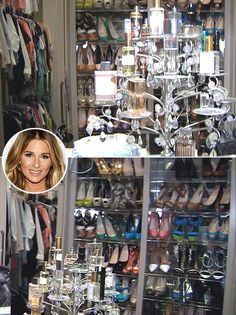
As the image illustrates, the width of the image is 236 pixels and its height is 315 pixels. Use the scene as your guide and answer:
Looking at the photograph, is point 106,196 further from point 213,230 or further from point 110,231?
point 213,230

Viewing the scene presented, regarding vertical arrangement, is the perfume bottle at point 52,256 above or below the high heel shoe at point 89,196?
below

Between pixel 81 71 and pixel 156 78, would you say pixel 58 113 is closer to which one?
pixel 81 71

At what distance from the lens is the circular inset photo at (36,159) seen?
0.97 m

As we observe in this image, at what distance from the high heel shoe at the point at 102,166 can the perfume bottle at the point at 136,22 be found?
28 cm

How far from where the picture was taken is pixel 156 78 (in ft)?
2.91

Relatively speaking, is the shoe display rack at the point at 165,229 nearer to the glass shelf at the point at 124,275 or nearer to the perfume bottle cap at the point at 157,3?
the glass shelf at the point at 124,275

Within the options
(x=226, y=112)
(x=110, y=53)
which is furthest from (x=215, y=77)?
(x=110, y=53)

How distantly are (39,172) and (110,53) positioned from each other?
32 centimetres

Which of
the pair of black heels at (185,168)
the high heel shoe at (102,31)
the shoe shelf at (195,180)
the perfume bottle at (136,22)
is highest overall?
the perfume bottle at (136,22)

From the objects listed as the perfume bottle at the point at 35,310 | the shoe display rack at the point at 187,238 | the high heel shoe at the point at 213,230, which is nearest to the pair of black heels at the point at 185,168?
the shoe display rack at the point at 187,238

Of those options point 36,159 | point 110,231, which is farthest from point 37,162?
point 110,231

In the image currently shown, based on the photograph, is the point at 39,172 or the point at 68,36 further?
the point at 39,172

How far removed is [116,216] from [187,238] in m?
0.16

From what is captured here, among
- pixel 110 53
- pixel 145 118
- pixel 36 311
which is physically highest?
pixel 110 53
